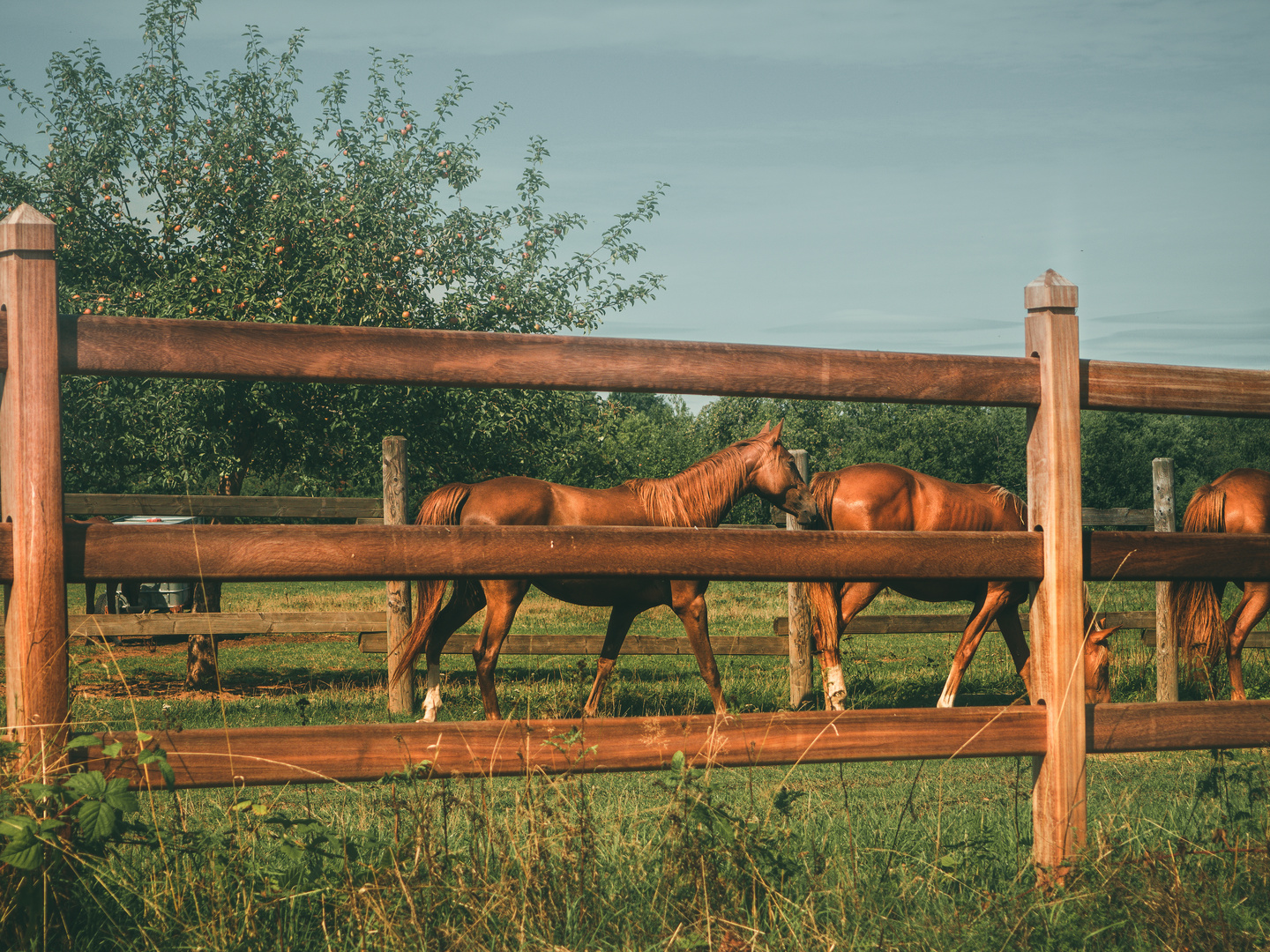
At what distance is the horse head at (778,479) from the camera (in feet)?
25.8

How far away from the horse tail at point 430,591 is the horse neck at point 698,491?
4.27 feet

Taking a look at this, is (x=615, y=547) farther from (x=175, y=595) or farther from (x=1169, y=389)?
(x=175, y=595)

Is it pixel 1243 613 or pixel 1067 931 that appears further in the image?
pixel 1243 613

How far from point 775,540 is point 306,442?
30.8 feet


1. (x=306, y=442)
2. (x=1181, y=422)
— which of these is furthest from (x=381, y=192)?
(x=1181, y=422)

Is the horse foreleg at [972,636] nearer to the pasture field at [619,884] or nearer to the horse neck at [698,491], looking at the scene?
the horse neck at [698,491]

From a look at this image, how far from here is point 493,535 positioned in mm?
2623

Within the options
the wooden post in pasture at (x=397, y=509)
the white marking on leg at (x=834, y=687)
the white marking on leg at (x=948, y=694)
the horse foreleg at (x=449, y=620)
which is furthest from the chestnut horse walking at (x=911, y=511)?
the wooden post in pasture at (x=397, y=509)

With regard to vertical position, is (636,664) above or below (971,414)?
below

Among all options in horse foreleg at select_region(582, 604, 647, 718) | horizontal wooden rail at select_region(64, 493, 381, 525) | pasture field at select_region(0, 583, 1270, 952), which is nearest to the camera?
pasture field at select_region(0, 583, 1270, 952)

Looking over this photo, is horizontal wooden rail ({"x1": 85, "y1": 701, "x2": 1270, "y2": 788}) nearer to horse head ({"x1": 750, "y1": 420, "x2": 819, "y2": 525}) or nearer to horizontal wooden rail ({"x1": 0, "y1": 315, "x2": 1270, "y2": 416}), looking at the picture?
horizontal wooden rail ({"x1": 0, "y1": 315, "x2": 1270, "y2": 416})

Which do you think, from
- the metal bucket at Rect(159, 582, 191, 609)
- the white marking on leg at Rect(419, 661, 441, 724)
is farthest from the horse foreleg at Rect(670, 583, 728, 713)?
the metal bucket at Rect(159, 582, 191, 609)

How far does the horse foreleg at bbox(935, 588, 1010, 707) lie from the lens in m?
7.80

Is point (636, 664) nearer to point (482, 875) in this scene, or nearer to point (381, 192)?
point (381, 192)
